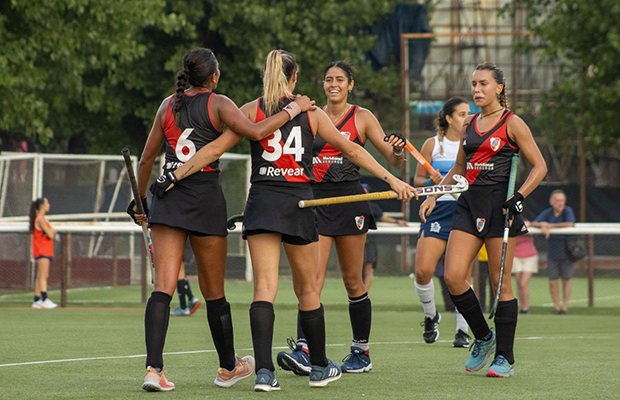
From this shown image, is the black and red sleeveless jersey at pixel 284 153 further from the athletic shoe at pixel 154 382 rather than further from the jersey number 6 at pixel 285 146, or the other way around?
the athletic shoe at pixel 154 382

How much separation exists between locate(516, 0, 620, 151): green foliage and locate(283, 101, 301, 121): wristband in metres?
17.8

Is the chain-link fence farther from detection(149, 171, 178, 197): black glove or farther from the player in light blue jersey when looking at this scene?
detection(149, 171, 178, 197): black glove

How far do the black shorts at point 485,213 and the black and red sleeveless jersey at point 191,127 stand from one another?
6.55 ft

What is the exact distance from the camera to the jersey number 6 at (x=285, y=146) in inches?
280

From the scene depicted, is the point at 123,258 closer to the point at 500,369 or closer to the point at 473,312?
the point at 473,312

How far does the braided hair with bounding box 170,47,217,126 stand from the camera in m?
7.10

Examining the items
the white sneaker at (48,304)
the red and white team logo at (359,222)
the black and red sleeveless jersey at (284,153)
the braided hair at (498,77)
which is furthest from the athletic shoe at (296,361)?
the white sneaker at (48,304)

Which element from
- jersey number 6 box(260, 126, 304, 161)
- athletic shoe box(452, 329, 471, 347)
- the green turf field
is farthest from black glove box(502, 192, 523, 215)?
athletic shoe box(452, 329, 471, 347)

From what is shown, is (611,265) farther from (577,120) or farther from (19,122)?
(19,122)

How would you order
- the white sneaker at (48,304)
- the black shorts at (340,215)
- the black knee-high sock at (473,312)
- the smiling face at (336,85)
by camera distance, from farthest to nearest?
1. the white sneaker at (48,304)
2. the smiling face at (336,85)
3. the black shorts at (340,215)
4. the black knee-high sock at (473,312)

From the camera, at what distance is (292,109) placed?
7.08 m

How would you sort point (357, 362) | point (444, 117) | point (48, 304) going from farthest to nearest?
point (48, 304), point (444, 117), point (357, 362)

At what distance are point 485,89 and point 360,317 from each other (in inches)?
75.6

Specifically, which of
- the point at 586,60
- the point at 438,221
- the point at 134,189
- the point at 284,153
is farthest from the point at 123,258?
the point at 284,153
